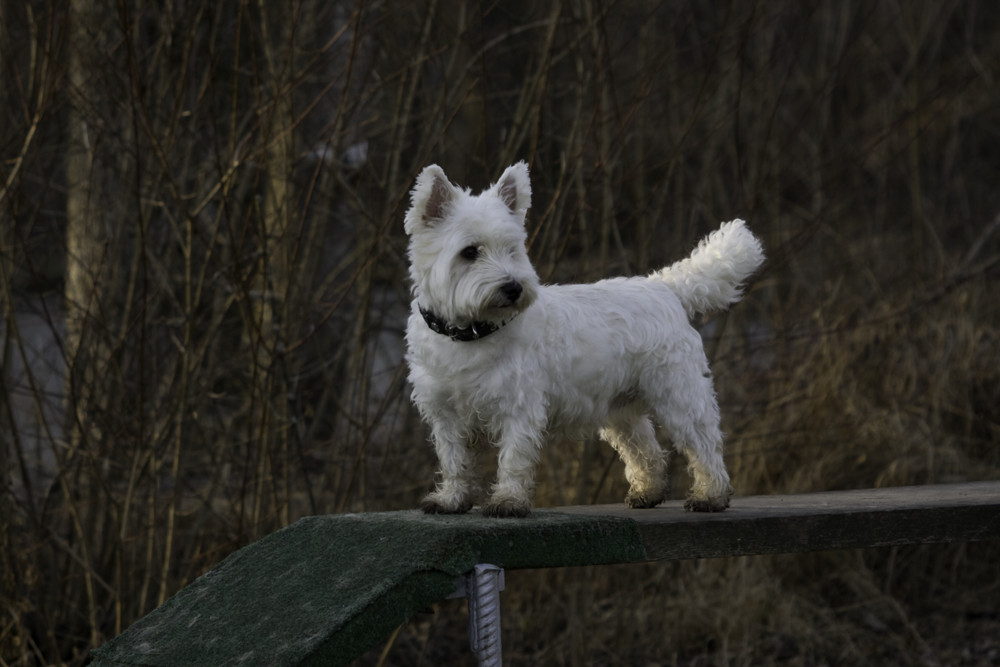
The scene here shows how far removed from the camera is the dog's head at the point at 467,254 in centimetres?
392

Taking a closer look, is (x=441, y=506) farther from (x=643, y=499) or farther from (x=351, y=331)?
(x=351, y=331)

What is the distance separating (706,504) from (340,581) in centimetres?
151

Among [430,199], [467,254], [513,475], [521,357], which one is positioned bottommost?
[513,475]

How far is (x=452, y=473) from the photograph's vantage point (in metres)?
4.36

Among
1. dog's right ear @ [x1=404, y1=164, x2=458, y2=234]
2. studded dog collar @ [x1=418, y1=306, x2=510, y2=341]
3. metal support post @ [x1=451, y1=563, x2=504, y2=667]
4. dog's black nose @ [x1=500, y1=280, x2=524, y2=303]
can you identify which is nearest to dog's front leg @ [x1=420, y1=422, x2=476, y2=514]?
studded dog collar @ [x1=418, y1=306, x2=510, y2=341]

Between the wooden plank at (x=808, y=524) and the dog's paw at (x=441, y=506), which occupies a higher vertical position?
the dog's paw at (x=441, y=506)

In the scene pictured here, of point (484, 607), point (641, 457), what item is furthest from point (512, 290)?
point (641, 457)

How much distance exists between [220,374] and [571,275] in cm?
221

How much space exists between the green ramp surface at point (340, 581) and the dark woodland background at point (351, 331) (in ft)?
5.32

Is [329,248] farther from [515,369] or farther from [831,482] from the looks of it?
[515,369]

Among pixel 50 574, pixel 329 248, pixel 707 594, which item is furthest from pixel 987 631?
pixel 50 574

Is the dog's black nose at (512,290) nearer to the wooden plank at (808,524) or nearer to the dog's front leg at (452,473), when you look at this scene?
the dog's front leg at (452,473)

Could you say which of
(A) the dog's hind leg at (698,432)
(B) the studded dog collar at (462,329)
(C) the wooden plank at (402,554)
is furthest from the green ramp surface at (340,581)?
(B) the studded dog collar at (462,329)

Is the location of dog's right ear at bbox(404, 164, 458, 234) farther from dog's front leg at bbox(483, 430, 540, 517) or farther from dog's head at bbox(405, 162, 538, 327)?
dog's front leg at bbox(483, 430, 540, 517)
